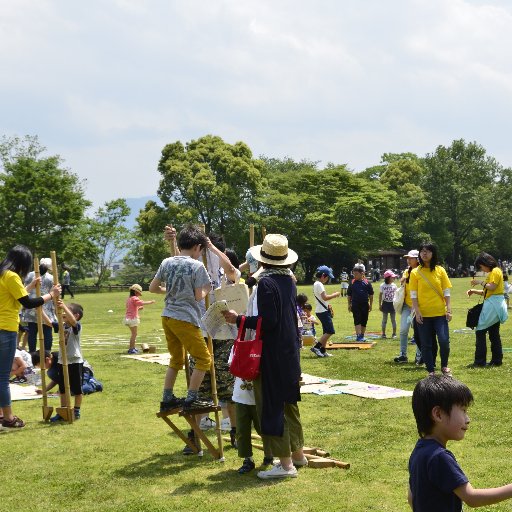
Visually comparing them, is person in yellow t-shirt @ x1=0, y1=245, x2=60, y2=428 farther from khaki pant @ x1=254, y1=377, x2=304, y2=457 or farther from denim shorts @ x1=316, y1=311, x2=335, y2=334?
denim shorts @ x1=316, y1=311, x2=335, y2=334

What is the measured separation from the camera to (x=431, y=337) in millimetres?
12125

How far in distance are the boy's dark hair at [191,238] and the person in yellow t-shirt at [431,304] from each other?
523 centimetres

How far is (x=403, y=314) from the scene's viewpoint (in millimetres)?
15336

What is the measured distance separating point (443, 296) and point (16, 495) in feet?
23.8

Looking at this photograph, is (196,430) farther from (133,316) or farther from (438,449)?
(133,316)

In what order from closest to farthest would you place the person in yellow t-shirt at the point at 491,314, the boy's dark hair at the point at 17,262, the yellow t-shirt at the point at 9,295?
the yellow t-shirt at the point at 9,295 → the boy's dark hair at the point at 17,262 → the person in yellow t-shirt at the point at 491,314

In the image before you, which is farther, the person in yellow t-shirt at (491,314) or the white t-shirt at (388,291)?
the white t-shirt at (388,291)

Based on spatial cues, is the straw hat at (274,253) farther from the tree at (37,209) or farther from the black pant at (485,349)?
the tree at (37,209)

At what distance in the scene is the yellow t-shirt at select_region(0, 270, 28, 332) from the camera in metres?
9.09

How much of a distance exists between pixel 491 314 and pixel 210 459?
23.3ft

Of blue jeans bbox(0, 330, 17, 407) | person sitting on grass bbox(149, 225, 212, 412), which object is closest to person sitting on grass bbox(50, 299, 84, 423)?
blue jeans bbox(0, 330, 17, 407)

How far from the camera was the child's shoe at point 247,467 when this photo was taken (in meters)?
7.17

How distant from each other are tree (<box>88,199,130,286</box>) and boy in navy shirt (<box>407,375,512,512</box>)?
7212cm

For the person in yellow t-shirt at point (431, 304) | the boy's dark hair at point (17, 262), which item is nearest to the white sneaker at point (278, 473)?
the boy's dark hair at point (17, 262)
